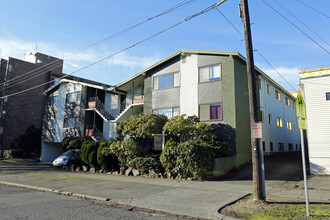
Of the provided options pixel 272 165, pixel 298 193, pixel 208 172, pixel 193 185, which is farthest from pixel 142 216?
pixel 272 165

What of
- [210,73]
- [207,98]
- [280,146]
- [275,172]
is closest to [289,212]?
[275,172]

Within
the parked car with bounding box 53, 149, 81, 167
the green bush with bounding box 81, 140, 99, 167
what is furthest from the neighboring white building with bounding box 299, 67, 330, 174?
the parked car with bounding box 53, 149, 81, 167

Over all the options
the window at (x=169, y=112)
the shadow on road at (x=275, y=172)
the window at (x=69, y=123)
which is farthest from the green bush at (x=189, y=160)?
the window at (x=69, y=123)

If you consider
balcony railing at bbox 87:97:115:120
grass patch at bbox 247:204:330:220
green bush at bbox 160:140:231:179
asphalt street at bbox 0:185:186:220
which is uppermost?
balcony railing at bbox 87:97:115:120

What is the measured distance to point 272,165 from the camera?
1728 centimetres

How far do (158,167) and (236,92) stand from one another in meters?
7.83

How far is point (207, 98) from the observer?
1928cm

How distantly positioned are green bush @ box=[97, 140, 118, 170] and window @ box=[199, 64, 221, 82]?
28.8ft

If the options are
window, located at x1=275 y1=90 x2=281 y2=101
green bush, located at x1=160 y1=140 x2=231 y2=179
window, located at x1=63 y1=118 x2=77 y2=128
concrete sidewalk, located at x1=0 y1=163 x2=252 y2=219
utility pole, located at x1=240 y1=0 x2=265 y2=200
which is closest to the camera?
concrete sidewalk, located at x1=0 y1=163 x2=252 y2=219

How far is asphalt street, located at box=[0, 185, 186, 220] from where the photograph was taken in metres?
6.67

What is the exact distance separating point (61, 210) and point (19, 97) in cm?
4021

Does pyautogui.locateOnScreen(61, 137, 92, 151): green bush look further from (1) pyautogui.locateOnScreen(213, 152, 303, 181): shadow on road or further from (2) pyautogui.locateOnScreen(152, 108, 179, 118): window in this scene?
(1) pyautogui.locateOnScreen(213, 152, 303, 181): shadow on road

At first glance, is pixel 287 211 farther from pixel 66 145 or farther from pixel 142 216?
pixel 66 145

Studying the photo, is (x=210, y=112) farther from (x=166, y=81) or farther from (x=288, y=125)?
(x=288, y=125)
